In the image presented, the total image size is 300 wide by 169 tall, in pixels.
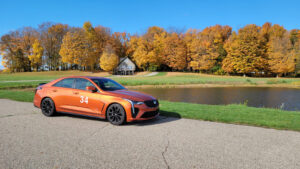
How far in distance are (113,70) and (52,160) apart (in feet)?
218

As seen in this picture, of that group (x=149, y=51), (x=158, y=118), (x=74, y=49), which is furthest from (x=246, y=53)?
(x=158, y=118)

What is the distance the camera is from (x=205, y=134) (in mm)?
5332

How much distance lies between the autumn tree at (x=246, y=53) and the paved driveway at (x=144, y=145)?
2245 inches

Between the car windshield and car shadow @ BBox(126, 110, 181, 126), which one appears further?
the car windshield

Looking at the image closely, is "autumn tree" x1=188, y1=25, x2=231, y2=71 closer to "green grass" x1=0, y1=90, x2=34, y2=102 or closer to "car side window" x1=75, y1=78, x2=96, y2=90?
"green grass" x1=0, y1=90, x2=34, y2=102

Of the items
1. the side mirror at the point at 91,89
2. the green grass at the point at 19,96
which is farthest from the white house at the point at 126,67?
the side mirror at the point at 91,89

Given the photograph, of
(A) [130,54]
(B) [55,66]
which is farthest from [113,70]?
(B) [55,66]

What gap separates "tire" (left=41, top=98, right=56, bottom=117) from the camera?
7332mm

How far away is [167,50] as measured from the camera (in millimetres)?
67875

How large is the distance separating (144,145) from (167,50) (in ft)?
213

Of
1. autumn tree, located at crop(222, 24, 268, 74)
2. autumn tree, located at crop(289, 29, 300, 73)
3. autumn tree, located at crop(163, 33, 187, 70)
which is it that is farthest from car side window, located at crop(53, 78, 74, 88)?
autumn tree, located at crop(289, 29, 300, 73)

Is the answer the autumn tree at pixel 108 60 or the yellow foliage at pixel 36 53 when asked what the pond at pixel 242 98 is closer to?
the autumn tree at pixel 108 60

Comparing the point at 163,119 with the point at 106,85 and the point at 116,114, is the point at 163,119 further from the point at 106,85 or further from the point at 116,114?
the point at 106,85

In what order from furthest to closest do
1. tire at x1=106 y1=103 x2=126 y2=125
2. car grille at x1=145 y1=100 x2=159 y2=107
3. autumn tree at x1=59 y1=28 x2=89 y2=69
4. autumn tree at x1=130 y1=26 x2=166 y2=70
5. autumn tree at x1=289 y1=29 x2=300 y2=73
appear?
autumn tree at x1=130 y1=26 x2=166 y2=70 → autumn tree at x1=59 y1=28 x2=89 y2=69 → autumn tree at x1=289 y1=29 x2=300 y2=73 → car grille at x1=145 y1=100 x2=159 y2=107 → tire at x1=106 y1=103 x2=126 y2=125
